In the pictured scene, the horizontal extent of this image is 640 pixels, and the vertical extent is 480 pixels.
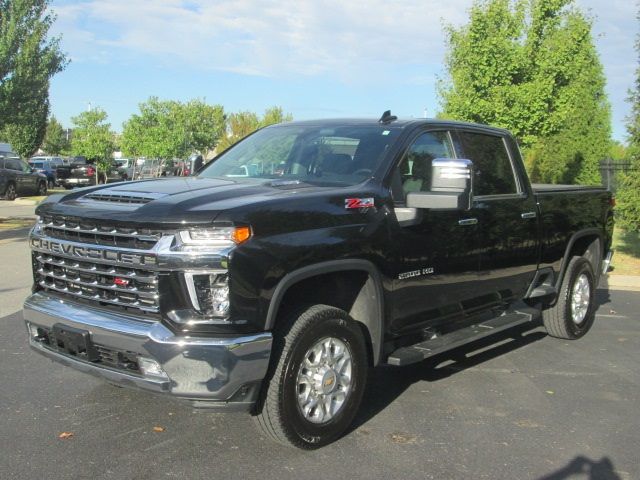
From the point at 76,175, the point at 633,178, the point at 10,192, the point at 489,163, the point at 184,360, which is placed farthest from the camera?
the point at 76,175

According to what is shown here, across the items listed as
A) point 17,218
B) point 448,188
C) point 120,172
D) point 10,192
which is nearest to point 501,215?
point 448,188

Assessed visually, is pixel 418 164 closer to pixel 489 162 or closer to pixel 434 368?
pixel 489 162

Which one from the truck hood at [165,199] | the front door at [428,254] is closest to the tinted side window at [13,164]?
the truck hood at [165,199]

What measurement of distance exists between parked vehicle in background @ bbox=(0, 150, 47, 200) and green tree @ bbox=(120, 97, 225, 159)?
17677 mm

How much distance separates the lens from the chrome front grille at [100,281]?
3.50 m

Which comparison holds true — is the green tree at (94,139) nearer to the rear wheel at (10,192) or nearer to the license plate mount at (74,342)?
the rear wheel at (10,192)

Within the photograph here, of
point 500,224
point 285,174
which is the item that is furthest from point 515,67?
point 285,174

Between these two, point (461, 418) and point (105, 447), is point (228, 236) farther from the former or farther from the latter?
point (461, 418)

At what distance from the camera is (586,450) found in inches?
159

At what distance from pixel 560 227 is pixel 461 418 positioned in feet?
8.25

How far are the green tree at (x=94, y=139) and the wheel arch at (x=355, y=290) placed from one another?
35.7m

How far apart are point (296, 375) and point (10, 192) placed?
85.5 feet

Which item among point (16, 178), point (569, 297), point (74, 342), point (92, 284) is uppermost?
point (92, 284)

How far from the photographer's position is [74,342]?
145 inches
